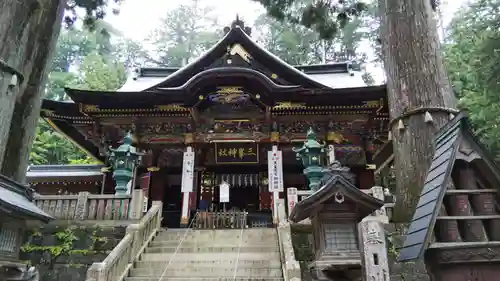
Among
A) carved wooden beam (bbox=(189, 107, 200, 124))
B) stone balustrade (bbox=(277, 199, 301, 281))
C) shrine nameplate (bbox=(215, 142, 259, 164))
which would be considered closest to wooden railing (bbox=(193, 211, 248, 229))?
stone balustrade (bbox=(277, 199, 301, 281))

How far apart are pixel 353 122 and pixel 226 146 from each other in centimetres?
426

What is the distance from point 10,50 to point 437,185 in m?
6.65

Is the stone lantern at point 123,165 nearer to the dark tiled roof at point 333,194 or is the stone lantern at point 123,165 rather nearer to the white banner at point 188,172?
the white banner at point 188,172

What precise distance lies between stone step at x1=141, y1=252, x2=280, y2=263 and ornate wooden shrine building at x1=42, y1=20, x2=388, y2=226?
3.25 metres

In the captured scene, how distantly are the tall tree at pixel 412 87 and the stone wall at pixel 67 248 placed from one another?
561 cm

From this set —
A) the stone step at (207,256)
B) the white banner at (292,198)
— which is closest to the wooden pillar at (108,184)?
the stone step at (207,256)

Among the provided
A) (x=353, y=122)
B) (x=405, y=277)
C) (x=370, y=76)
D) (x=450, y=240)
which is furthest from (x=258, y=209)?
(x=370, y=76)

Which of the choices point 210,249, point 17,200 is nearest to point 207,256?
point 210,249

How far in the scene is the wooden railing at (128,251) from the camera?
559cm

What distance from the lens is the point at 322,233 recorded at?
185 inches

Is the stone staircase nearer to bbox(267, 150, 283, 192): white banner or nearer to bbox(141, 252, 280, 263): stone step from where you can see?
bbox(141, 252, 280, 263): stone step

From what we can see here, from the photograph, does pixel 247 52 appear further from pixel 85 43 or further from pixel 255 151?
pixel 85 43

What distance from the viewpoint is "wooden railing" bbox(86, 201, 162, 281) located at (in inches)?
220

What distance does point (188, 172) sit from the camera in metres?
11.0
